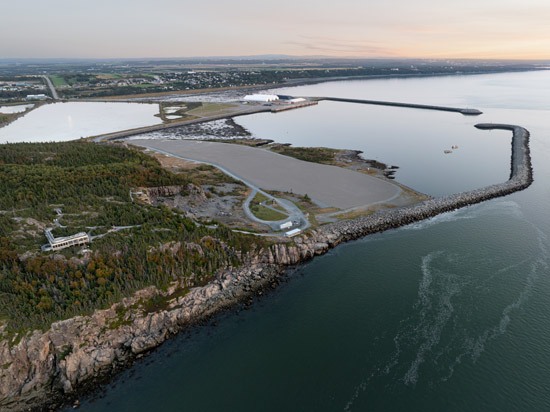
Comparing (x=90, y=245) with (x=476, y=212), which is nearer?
(x=90, y=245)

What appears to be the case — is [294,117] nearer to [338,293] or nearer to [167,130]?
[167,130]

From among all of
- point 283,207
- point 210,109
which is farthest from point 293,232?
point 210,109

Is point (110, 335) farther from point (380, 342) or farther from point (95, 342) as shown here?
point (380, 342)

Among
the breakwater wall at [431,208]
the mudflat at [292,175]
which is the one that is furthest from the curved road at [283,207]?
the breakwater wall at [431,208]

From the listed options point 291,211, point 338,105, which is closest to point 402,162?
point 291,211

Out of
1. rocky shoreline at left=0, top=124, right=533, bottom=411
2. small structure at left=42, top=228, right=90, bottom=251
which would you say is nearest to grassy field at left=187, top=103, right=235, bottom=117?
small structure at left=42, top=228, right=90, bottom=251

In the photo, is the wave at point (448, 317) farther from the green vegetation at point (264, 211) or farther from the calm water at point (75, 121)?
the calm water at point (75, 121)
